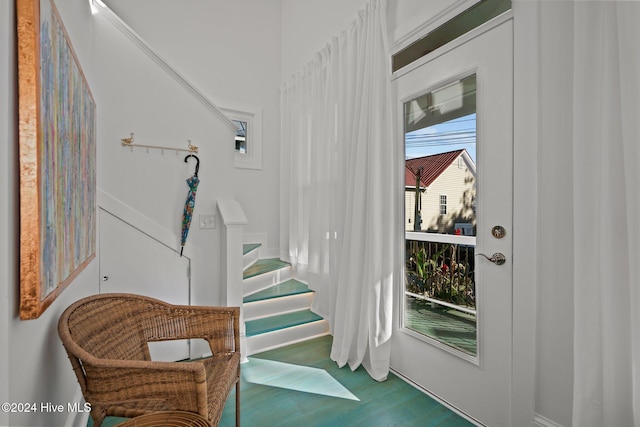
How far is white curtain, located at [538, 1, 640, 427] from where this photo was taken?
1.09 metres

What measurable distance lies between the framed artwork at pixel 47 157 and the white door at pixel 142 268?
84cm

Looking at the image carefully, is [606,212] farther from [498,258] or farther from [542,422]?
[542,422]

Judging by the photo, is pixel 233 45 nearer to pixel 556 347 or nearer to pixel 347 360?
pixel 347 360

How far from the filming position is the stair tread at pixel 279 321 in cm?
268

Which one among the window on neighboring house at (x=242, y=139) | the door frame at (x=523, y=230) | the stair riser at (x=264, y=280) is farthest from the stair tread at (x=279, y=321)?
the window on neighboring house at (x=242, y=139)

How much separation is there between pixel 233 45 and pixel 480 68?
10.6 ft

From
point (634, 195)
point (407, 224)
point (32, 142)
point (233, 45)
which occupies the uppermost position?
point (233, 45)

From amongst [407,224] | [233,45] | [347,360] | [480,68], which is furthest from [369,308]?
[233,45]

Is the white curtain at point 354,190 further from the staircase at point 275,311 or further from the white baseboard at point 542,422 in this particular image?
the white baseboard at point 542,422

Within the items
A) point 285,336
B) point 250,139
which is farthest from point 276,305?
point 250,139

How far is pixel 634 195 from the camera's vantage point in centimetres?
108

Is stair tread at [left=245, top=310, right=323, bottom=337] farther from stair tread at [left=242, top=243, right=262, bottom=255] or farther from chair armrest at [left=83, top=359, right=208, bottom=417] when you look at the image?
chair armrest at [left=83, top=359, right=208, bottom=417]

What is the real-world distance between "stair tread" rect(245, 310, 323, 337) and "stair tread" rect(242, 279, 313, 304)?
185 mm

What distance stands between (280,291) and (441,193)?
1.85 meters
